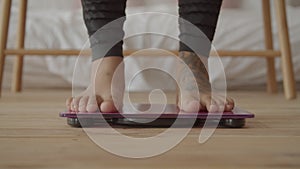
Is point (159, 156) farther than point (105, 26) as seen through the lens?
No

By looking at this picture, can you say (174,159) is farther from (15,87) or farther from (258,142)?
(15,87)

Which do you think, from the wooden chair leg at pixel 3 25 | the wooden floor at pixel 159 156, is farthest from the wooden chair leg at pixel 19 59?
the wooden floor at pixel 159 156

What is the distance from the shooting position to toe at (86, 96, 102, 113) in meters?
0.77

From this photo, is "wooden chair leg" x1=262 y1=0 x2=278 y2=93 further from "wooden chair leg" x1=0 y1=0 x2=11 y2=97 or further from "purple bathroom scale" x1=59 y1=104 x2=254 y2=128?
"purple bathroom scale" x1=59 y1=104 x2=254 y2=128

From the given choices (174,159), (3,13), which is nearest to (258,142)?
(174,159)

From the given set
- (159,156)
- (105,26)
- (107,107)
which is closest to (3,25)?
(105,26)

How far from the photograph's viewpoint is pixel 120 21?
Result: 867 mm

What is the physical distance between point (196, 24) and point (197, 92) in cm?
11

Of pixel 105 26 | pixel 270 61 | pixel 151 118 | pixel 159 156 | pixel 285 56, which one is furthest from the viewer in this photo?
pixel 270 61

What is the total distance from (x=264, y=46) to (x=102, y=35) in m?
0.85

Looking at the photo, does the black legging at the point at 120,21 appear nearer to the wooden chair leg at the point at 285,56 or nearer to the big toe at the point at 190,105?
the big toe at the point at 190,105

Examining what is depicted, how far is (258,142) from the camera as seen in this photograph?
2.07 feet

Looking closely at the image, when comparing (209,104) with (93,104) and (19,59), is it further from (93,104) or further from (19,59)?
(19,59)

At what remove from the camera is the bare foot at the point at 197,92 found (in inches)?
31.0
